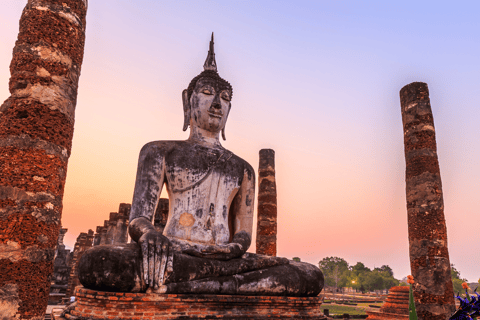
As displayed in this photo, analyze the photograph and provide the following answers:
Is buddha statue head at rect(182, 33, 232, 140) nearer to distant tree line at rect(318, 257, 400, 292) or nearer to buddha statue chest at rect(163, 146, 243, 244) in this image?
buddha statue chest at rect(163, 146, 243, 244)

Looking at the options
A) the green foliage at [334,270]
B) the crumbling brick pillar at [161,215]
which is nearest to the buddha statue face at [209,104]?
the crumbling brick pillar at [161,215]

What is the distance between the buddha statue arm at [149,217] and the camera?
12.3ft

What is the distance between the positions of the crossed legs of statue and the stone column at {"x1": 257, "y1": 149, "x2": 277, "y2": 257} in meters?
8.46

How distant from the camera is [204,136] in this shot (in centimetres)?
559

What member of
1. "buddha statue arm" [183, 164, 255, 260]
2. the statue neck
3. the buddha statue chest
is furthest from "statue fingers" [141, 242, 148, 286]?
the statue neck

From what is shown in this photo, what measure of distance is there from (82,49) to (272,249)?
1019 cm

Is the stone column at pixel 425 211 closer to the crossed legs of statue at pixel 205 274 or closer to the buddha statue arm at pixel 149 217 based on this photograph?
the crossed legs of statue at pixel 205 274

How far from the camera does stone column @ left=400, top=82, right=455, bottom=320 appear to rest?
7633mm

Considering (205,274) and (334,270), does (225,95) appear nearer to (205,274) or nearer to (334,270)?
(205,274)

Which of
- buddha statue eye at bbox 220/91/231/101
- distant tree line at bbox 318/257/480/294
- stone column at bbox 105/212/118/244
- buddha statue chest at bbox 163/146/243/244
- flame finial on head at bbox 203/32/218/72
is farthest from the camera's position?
distant tree line at bbox 318/257/480/294

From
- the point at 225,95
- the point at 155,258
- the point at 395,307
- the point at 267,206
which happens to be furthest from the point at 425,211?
the point at 395,307

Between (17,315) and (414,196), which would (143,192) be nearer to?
(17,315)

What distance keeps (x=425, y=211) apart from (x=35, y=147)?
26.0 feet

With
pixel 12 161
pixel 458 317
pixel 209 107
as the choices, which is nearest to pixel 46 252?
pixel 12 161
